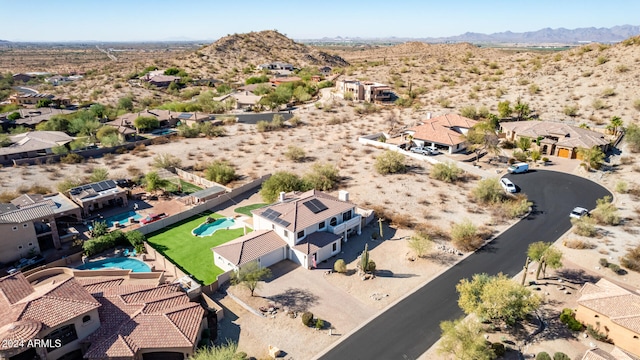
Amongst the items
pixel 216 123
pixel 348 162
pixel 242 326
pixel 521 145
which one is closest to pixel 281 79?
pixel 216 123

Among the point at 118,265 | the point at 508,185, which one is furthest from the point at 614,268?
the point at 118,265

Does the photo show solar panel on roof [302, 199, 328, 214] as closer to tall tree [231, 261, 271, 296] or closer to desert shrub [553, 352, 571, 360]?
tall tree [231, 261, 271, 296]

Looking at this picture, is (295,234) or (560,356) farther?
(295,234)

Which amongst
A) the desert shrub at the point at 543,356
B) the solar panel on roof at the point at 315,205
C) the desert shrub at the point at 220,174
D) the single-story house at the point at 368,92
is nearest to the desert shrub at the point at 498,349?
the desert shrub at the point at 543,356

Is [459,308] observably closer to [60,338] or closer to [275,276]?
[275,276]

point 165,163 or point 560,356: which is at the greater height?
point 165,163

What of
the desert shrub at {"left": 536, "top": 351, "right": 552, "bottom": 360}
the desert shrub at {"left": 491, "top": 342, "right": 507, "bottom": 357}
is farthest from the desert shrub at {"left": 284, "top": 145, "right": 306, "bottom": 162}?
the desert shrub at {"left": 536, "top": 351, "right": 552, "bottom": 360}

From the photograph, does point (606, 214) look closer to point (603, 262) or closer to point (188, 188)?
point (603, 262)
